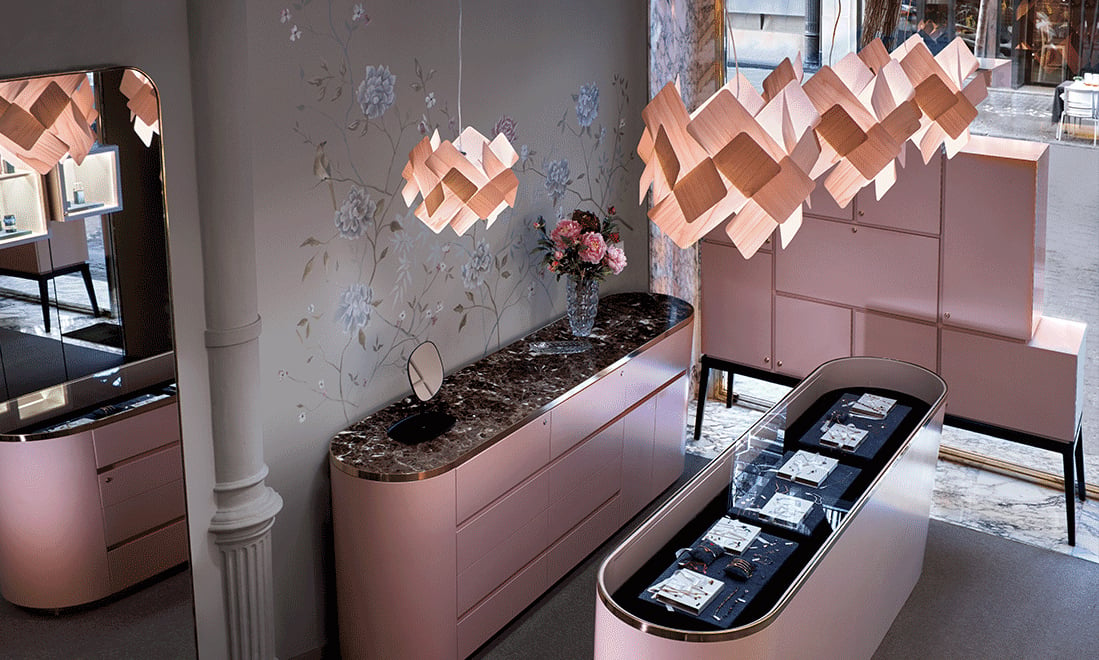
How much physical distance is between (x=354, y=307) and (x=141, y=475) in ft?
3.39

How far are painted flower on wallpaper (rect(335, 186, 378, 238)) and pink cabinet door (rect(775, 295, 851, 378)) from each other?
243 centimetres

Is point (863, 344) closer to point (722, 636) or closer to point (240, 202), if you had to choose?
point (722, 636)

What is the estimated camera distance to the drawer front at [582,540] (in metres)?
4.68

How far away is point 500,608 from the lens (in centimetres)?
437

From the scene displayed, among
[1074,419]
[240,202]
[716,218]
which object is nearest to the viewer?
[716,218]

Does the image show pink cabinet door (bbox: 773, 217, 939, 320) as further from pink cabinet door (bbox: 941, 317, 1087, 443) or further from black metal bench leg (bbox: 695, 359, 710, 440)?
black metal bench leg (bbox: 695, 359, 710, 440)

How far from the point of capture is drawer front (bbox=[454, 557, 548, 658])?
4.21 metres

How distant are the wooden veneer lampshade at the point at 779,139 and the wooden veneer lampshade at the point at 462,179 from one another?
67 centimetres

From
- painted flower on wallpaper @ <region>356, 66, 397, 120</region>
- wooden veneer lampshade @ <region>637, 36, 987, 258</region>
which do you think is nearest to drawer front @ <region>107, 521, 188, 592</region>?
painted flower on wallpaper @ <region>356, 66, 397, 120</region>

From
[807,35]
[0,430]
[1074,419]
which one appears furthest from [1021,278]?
[0,430]

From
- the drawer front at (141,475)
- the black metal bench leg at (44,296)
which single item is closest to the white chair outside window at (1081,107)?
the drawer front at (141,475)

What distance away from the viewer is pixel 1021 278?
4.97m

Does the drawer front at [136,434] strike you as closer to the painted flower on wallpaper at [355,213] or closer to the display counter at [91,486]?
the display counter at [91,486]

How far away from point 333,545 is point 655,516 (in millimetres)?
1234
